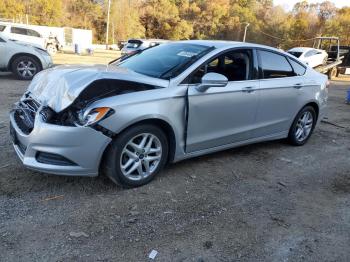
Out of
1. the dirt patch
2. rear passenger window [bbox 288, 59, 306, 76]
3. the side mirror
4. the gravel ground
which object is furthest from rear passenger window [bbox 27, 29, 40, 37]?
the dirt patch

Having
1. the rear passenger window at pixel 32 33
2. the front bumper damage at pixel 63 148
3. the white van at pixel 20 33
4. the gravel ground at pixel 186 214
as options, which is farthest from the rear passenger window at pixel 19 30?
the front bumper damage at pixel 63 148

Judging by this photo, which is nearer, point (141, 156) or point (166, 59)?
point (141, 156)

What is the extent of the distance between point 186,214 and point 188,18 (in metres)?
67.6

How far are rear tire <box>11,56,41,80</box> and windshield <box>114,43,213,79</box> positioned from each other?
22.5 ft

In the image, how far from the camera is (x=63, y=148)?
3.40m

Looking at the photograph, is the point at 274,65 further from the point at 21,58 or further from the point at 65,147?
the point at 21,58

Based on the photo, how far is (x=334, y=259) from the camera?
9.92 ft

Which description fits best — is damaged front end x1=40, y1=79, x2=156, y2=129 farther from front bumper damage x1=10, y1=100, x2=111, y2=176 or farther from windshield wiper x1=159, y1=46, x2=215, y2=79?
windshield wiper x1=159, y1=46, x2=215, y2=79

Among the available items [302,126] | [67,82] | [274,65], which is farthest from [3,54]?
[302,126]

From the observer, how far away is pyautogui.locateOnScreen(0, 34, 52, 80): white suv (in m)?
10.4

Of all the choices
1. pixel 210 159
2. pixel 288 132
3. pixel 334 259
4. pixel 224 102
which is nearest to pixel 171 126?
pixel 224 102

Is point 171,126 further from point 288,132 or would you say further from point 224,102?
point 288,132

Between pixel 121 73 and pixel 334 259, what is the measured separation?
2.65 meters

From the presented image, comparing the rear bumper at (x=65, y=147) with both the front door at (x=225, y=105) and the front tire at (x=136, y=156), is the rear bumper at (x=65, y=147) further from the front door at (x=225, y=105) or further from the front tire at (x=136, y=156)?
the front door at (x=225, y=105)
